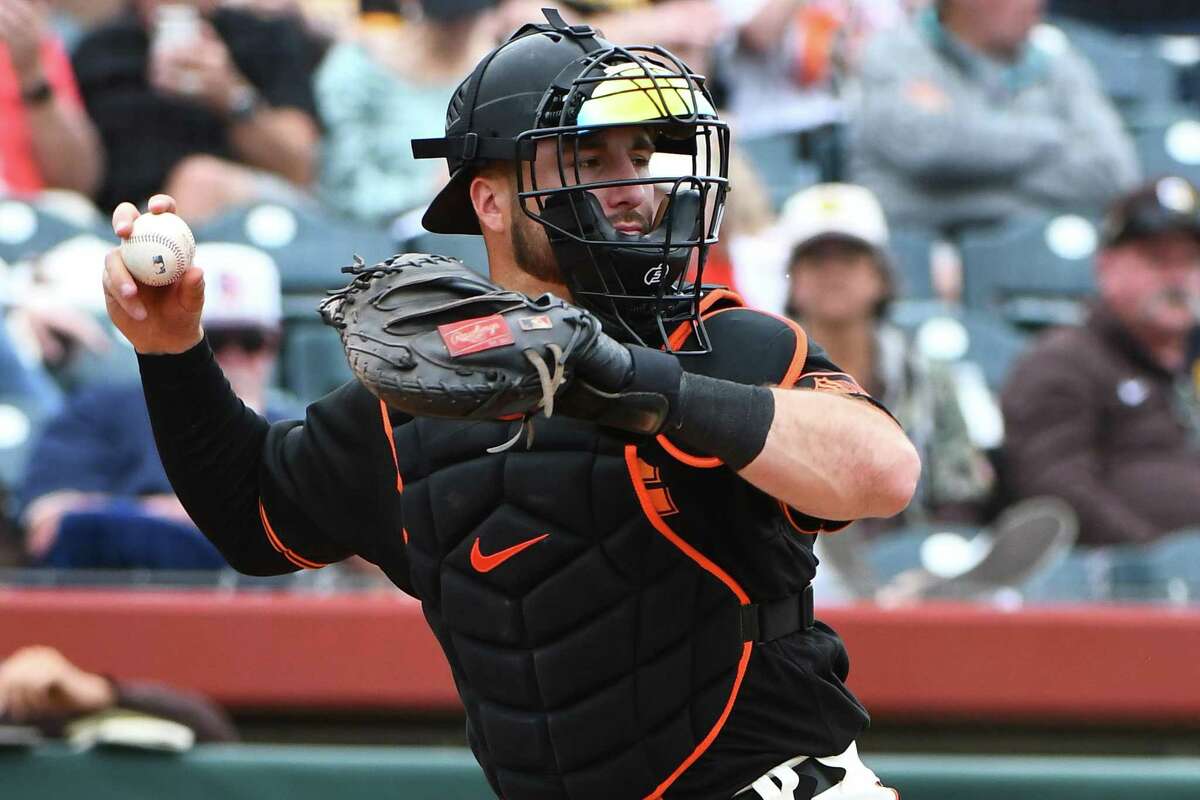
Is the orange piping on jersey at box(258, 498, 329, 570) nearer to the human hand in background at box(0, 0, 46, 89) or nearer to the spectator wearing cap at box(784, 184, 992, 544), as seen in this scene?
the spectator wearing cap at box(784, 184, 992, 544)

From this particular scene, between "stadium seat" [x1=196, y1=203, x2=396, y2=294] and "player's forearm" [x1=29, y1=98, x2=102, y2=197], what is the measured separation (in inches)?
21.2

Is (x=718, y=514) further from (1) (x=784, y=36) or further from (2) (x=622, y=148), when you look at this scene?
(1) (x=784, y=36)

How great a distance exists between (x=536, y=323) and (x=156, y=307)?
2.64ft

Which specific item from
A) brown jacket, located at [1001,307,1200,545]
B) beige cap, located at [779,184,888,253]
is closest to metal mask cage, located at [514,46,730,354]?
brown jacket, located at [1001,307,1200,545]

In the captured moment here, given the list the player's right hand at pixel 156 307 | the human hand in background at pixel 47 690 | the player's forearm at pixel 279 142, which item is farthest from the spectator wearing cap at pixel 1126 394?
the player's right hand at pixel 156 307

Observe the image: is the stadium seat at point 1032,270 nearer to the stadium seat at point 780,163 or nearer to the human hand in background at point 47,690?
the stadium seat at point 780,163

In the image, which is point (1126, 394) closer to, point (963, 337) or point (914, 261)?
point (963, 337)

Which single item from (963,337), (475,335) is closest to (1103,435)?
(963,337)

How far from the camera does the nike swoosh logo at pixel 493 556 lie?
2404 mm

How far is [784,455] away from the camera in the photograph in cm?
213

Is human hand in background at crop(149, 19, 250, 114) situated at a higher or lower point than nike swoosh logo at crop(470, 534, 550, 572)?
higher

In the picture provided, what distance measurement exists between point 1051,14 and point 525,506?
793 cm

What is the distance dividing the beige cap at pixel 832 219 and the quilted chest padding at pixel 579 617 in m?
3.34

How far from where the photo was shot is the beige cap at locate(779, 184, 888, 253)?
222 inches
